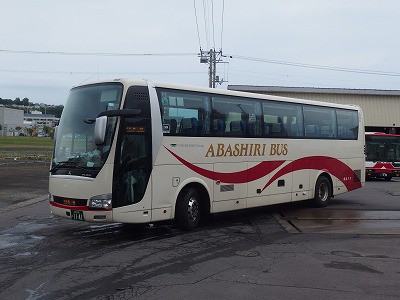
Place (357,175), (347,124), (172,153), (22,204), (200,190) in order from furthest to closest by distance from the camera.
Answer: (357,175) < (347,124) < (22,204) < (200,190) < (172,153)

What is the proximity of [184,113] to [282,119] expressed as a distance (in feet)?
12.4

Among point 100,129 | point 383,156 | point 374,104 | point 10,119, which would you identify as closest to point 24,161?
point 383,156

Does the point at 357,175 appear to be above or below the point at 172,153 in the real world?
below

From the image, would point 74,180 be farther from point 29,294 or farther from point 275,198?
point 275,198

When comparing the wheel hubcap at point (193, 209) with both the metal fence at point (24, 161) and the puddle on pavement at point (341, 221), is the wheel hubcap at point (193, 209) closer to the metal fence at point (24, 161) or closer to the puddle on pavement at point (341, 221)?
the puddle on pavement at point (341, 221)

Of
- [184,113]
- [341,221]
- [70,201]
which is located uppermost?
[184,113]

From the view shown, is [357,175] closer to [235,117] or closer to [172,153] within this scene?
[235,117]

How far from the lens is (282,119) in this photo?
13.2 m

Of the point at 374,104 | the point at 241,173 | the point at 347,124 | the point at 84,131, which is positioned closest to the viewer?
the point at 84,131

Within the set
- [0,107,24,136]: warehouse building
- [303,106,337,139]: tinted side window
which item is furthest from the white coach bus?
[0,107,24,136]: warehouse building

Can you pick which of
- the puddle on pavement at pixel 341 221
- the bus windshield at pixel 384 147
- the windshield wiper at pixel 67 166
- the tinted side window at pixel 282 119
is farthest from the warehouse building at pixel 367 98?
the windshield wiper at pixel 67 166

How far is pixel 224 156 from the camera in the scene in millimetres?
11383

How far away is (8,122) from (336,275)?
146 metres

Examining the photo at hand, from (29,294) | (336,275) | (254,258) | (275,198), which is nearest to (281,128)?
(275,198)
